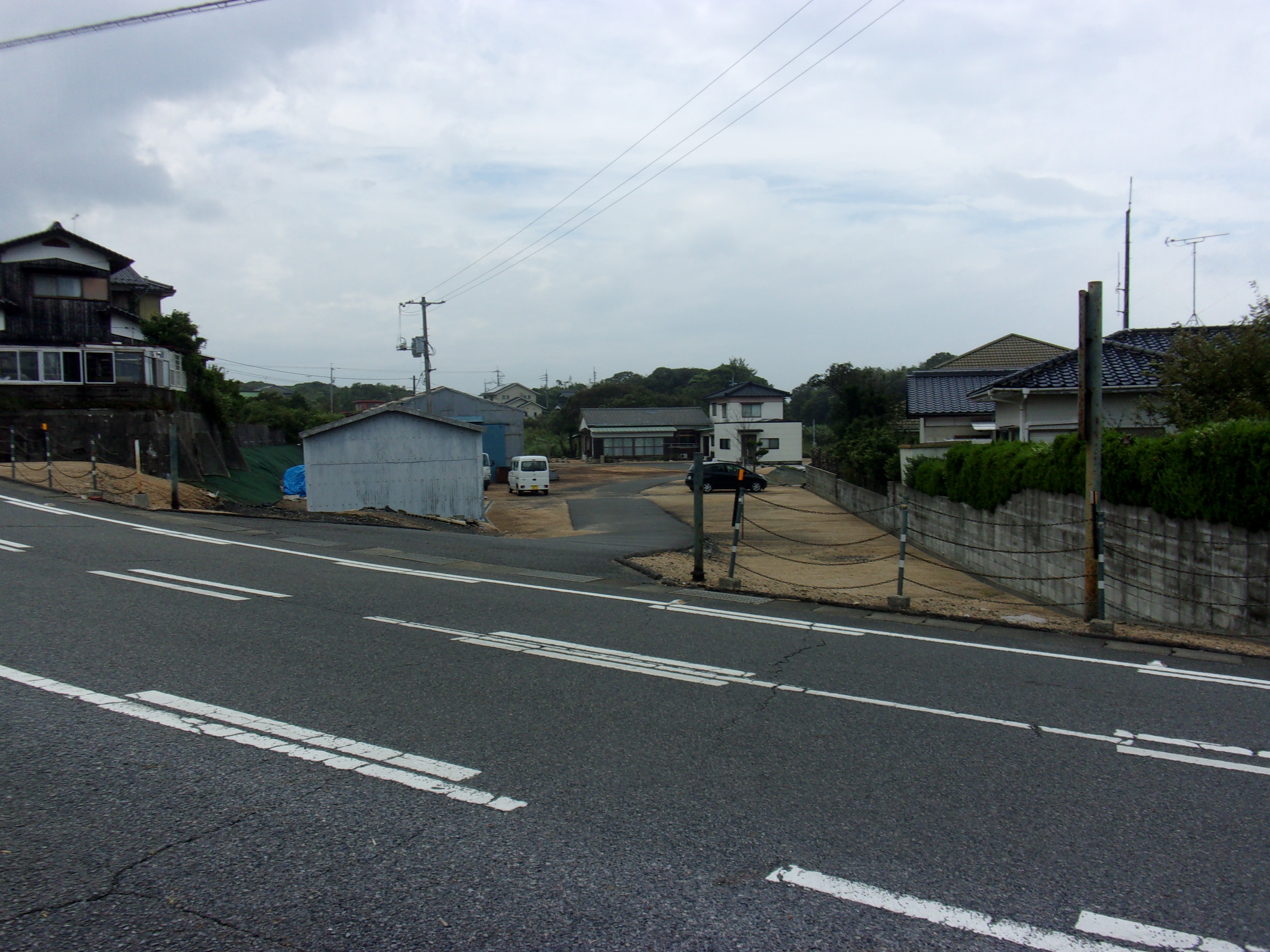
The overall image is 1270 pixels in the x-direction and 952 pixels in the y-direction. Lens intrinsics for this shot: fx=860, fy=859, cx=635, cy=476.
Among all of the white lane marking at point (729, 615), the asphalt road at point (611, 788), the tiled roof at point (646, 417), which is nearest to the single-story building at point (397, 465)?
the white lane marking at point (729, 615)

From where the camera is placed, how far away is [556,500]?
38.8 meters

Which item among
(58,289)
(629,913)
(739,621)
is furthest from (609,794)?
(58,289)

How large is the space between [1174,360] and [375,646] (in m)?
15.2

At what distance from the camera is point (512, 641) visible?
810 centimetres

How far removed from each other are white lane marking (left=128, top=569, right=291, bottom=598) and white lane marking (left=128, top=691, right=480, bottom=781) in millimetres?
4021

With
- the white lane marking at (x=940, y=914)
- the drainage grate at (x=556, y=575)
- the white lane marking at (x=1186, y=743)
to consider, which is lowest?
the drainage grate at (x=556, y=575)

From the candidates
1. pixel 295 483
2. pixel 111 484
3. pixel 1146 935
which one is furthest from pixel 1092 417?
pixel 295 483

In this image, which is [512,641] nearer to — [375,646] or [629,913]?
[375,646]

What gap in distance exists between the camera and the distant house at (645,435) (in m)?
77.0

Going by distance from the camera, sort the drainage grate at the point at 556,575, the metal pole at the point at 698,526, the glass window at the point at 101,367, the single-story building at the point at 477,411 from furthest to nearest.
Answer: the single-story building at the point at 477,411
the glass window at the point at 101,367
the drainage grate at the point at 556,575
the metal pole at the point at 698,526

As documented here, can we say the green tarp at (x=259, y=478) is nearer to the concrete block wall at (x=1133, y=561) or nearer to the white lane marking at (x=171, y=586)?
the white lane marking at (x=171, y=586)

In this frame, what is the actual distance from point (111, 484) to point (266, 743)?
70.5ft

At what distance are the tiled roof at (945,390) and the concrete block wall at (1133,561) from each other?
49.7ft

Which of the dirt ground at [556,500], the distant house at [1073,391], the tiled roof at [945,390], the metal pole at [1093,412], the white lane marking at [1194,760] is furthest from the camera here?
the tiled roof at [945,390]
